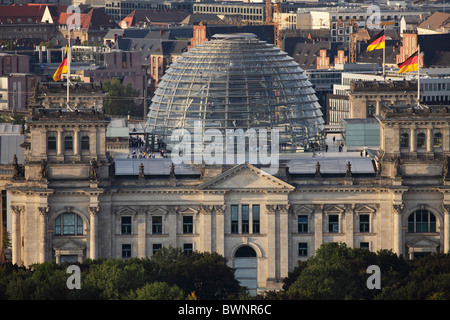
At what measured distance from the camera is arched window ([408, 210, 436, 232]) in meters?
191

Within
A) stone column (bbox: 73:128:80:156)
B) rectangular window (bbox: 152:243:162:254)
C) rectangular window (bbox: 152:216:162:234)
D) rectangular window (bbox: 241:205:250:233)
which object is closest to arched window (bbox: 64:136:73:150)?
stone column (bbox: 73:128:80:156)

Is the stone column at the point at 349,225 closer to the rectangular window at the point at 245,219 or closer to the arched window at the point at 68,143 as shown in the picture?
the rectangular window at the point at 245,219

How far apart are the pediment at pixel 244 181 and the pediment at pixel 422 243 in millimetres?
11946

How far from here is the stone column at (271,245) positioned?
191 m

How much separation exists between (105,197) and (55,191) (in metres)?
4.57

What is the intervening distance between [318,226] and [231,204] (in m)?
8.10

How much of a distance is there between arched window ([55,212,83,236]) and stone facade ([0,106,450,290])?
0.09 metres

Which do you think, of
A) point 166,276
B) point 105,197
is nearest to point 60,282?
point 166,276

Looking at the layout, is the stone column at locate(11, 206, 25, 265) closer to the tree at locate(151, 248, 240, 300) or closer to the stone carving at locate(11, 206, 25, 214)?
the stone carving at locate(11, 206, 25, 214)

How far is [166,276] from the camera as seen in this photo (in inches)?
6880

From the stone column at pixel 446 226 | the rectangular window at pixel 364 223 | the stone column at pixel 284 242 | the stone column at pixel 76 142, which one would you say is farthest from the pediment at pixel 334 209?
the stone column at pixel 76 142

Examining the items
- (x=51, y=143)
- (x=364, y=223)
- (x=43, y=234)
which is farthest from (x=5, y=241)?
(x=364, y=223)

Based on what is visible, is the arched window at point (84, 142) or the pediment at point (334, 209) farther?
the pediment at point (334, 209)
